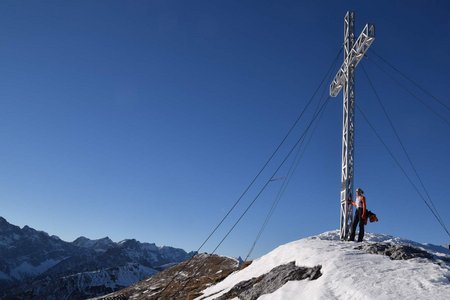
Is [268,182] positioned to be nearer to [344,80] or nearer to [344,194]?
[344,194]

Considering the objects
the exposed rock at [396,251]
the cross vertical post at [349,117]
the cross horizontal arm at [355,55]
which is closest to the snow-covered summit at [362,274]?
the exposed rock at [396,251]

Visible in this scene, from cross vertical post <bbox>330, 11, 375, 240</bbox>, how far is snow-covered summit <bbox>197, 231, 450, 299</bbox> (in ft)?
13.4

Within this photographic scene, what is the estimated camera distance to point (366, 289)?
13.0 metres

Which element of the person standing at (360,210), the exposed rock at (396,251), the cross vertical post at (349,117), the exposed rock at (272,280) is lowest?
the exposed rock at (272,280)

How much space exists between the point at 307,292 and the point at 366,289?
103 inches

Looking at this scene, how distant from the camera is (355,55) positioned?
25.5m

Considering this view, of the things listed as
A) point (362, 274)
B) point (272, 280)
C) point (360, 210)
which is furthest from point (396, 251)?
point (272, 280)

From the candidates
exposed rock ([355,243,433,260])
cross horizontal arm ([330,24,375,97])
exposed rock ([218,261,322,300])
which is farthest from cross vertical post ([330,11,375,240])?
exposed rock ([218,261,322,300])

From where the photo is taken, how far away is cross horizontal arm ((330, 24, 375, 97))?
24006 millimetres

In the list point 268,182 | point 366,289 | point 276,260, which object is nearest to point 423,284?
point 366,289

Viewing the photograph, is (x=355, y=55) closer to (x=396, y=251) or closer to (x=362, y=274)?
(x=396, y=251)

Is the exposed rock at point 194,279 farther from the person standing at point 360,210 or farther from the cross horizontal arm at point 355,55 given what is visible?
the cross horizontal arm at point 355,55

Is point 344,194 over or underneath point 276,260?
over

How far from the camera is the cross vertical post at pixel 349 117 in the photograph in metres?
24.7
